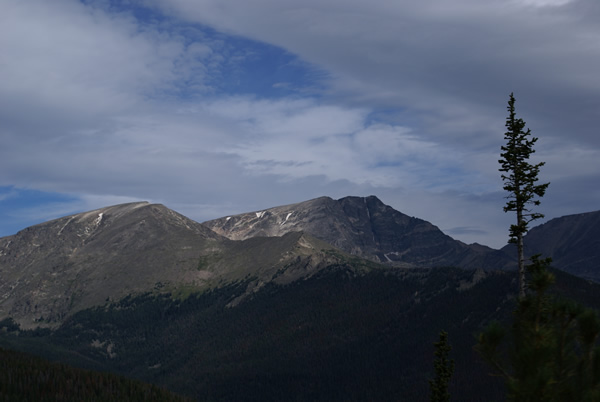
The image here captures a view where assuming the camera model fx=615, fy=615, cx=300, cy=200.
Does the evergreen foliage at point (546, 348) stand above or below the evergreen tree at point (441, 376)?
above

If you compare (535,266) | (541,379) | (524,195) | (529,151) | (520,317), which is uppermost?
(529,151)

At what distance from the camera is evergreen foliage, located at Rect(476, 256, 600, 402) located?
95.6 ft

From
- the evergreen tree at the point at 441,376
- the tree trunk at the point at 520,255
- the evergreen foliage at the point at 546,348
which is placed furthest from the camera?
the evergreen tree at the point at 441,376

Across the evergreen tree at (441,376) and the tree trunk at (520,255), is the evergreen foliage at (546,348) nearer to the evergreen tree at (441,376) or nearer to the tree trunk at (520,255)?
the tree trunk at (520,255)

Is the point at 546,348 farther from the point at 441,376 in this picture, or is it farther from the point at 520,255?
the point at 441,376

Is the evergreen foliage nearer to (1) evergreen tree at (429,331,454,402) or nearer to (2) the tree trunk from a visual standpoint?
(2) the tree trunk

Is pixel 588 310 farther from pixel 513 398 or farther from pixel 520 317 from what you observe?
pixel 513 398

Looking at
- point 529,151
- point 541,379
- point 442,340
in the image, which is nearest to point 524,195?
point 529,151

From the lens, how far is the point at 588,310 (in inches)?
1198


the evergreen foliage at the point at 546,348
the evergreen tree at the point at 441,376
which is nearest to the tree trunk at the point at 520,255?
the evergreen tree at the point at 441,376

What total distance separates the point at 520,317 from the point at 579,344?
3648 millimetres

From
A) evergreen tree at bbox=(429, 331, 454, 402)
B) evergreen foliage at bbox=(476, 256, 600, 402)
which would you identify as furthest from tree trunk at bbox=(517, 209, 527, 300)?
evergreen foliage at bbox=(476, 256, 600, 402)

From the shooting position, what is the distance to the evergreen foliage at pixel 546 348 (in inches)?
1147

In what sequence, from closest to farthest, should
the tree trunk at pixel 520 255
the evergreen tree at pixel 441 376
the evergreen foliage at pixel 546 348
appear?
the evergreen foliage at pixel 546 348 → the tree trunk at pixel 520 255 → the evergreen tree at pixel 441 376
